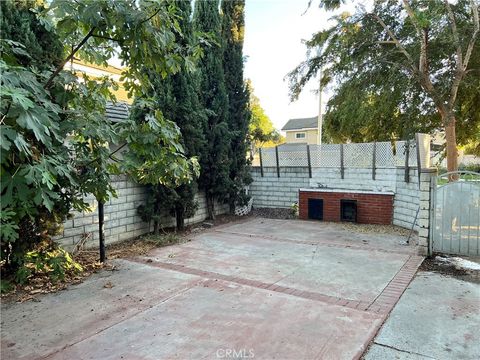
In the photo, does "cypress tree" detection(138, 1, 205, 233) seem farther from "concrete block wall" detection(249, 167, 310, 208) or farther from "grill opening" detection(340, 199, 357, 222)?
"grill opening" detection(340, 199, 357, 222)

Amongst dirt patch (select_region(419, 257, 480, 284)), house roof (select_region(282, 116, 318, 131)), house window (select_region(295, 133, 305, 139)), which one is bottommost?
dirt patch (select_region(419, 257, 480, 284))

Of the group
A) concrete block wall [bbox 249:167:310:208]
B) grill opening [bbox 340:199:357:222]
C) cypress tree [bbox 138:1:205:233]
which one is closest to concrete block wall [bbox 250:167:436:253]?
concrete block wall [bbox 249:167:310:208]

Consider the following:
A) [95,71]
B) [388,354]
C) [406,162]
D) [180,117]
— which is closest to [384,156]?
[406,162]

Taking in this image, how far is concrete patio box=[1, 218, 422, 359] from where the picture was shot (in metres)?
2.81

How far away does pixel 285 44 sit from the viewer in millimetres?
9805

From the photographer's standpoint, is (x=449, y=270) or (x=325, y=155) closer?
(x=449, y=270)

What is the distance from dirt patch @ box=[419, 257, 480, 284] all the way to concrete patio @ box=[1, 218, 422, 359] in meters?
0.21

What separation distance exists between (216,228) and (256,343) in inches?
219

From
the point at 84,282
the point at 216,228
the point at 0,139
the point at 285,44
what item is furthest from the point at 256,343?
the point at 285,44

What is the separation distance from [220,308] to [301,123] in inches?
1438

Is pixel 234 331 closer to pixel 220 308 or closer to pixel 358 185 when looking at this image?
pixel 220 308

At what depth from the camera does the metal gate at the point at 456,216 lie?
5191 mm

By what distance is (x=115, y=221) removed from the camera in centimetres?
652

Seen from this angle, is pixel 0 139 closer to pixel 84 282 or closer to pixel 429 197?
pixel 84 282
